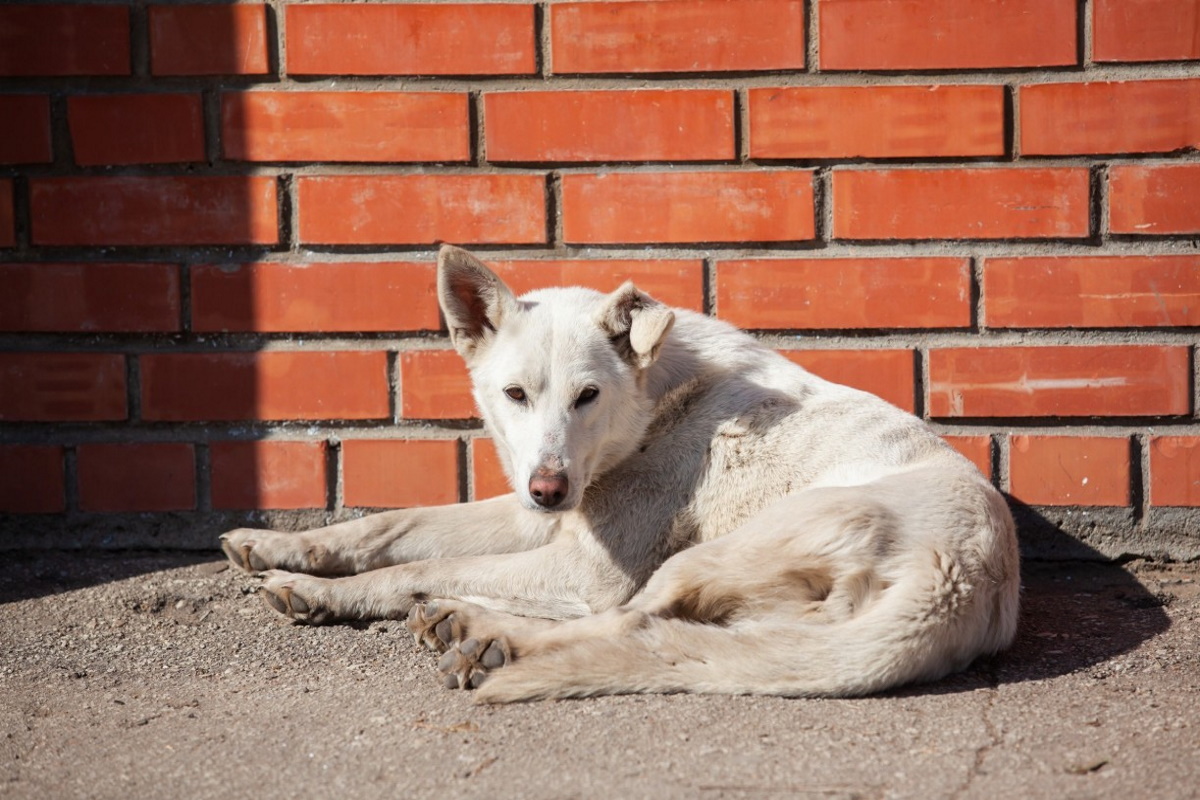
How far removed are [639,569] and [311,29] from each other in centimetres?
169

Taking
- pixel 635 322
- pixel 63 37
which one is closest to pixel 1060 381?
pixel 635 322

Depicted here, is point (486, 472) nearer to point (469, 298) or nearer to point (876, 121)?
point (469, 298)

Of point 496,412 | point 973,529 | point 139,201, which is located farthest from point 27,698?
point 973,529

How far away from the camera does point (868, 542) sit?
2332mm

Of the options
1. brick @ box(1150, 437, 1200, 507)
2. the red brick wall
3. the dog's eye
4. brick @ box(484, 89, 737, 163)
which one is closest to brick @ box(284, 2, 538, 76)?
the red brick wall

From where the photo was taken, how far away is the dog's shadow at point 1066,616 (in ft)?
7.95

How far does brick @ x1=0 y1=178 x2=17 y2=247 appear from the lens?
124 inches

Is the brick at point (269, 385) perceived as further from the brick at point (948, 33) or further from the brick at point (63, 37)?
the brick at point (948, 33)

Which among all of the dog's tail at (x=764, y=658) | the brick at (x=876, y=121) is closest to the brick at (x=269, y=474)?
the dog's tail at (x=764, y=658)

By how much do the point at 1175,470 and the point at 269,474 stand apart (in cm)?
248

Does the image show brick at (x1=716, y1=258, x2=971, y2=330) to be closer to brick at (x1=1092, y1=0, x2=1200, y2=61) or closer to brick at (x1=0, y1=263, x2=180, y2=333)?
brick at (x1=1092, y1=0, x2=1200, y2=61)

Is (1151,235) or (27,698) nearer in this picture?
(27,698)

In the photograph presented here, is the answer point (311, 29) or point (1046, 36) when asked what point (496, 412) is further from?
point (1046, 36)

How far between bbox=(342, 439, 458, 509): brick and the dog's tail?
1.04 metres
